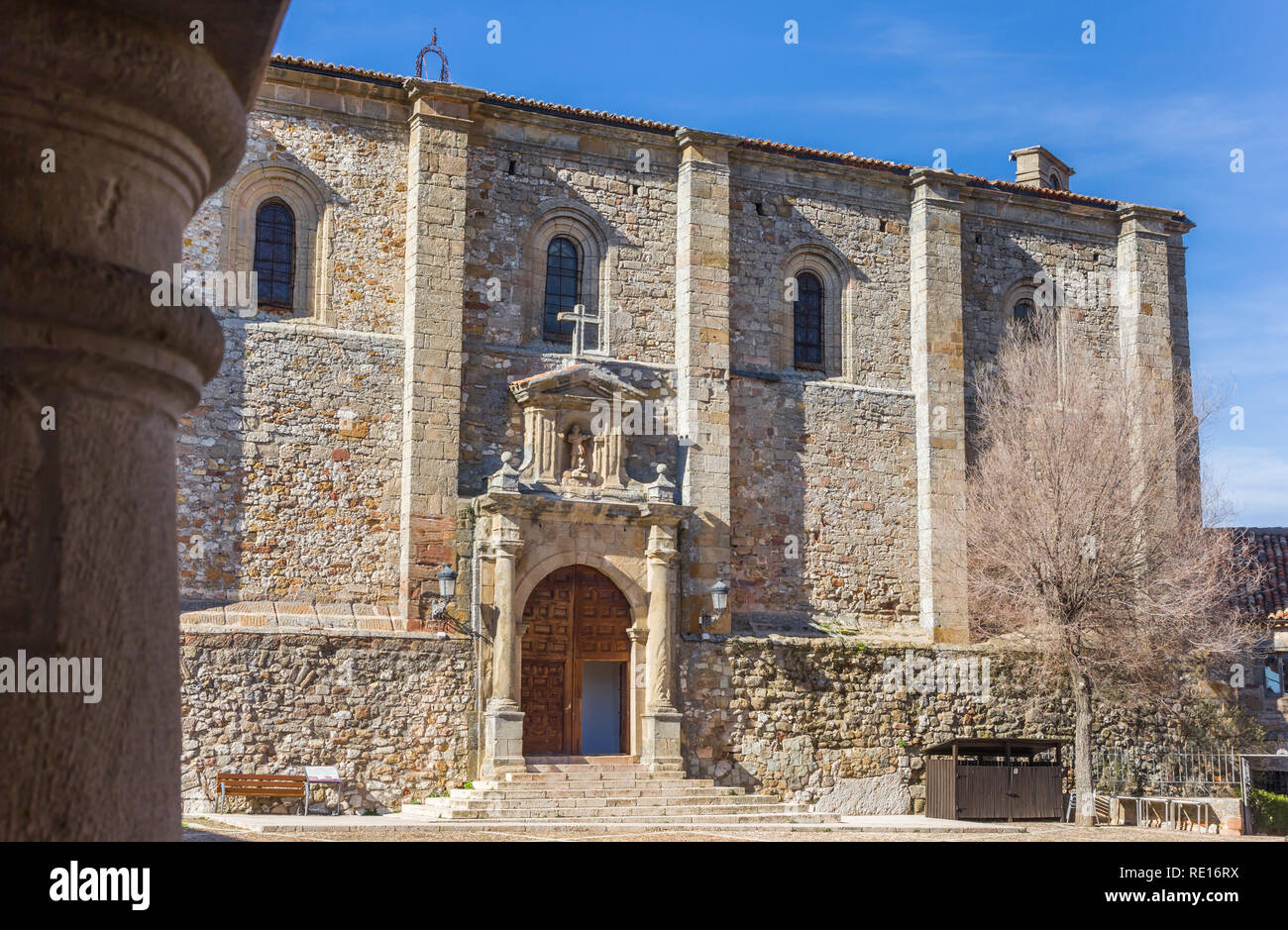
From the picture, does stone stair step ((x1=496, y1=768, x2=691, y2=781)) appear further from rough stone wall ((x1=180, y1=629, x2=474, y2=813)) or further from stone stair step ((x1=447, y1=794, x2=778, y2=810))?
rough stone wall ((x1=180, y1=629, x2=474, y2=813))

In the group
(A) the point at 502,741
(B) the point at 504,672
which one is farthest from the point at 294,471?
(A) the point at 502,741

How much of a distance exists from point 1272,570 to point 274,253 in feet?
60.1

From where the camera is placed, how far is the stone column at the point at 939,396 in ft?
75.9

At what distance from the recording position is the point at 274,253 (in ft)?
67.2

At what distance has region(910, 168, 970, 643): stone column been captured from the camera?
23141mm

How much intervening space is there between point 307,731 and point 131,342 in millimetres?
17402

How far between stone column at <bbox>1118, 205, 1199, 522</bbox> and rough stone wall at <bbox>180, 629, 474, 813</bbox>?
13.6 m

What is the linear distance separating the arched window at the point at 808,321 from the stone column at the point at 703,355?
1.84 metres

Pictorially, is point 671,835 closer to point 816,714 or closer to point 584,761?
point 584,761

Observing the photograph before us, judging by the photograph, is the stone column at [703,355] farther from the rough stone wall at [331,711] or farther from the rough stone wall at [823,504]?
the rough stone wall at [331,711]

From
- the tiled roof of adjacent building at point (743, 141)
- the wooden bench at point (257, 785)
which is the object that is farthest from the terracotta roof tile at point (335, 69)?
the wooden bench at point (257, 785)

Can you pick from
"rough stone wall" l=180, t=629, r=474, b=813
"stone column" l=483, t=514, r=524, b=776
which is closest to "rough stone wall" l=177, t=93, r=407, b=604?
"rough stone wall" l=180, t=629, r=474, b=813
